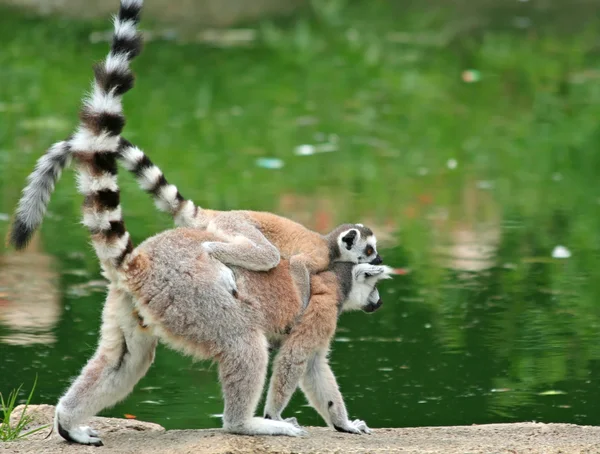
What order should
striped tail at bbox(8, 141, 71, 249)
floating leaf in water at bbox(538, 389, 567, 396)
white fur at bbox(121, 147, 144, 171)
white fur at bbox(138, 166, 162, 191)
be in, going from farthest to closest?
floating leaf in water at bbox(538, 389, 567, 396)
white fur at bbox(138, 166, 162, 191)
white fur at bbox(121, 147, 144, 171)
striped tail at bbox(8, 141, 71, 249)

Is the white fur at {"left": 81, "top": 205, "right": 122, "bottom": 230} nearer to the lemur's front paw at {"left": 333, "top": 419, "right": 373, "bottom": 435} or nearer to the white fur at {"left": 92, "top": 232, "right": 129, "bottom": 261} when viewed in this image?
the white fur at {"left": 92, "top": 232, "right": 129, "bottom": 261}

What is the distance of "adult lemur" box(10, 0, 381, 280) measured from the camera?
5.10 metres

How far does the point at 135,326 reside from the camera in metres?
5.31

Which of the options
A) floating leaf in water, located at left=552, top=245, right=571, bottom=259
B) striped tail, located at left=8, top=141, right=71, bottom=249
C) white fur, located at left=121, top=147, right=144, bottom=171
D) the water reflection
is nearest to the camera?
striped tail, located at left=8, top=141, right=71, bottom=249

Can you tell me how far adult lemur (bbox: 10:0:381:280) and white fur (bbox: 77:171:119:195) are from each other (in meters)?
0.11

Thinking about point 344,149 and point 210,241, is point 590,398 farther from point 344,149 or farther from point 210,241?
point 344,149

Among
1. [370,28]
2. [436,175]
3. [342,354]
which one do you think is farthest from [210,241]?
[370,28]

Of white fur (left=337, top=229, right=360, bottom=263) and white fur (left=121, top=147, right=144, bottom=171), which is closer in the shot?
white fur (left=121, top=147, right=144, bottom=171)

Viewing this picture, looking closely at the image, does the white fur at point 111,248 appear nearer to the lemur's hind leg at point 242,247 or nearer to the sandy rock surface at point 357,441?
the lemur's hind leg at point 242,247

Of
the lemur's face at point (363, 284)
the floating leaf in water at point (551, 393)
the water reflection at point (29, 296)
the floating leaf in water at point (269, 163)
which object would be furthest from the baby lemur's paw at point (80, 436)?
the floating leaf in water at point (269, 163)

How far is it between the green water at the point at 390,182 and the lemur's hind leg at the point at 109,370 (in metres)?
1.03

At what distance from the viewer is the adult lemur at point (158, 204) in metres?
5.10

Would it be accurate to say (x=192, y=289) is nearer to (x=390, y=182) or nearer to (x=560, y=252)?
(x=560, y=252)

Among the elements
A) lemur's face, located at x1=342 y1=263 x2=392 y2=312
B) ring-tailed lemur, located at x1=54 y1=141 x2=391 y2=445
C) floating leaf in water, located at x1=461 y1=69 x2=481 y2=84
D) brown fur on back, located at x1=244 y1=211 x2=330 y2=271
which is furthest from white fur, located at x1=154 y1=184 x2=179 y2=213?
floating leaf in water, located at x1=461 y1=69 x2=481 y2=84
